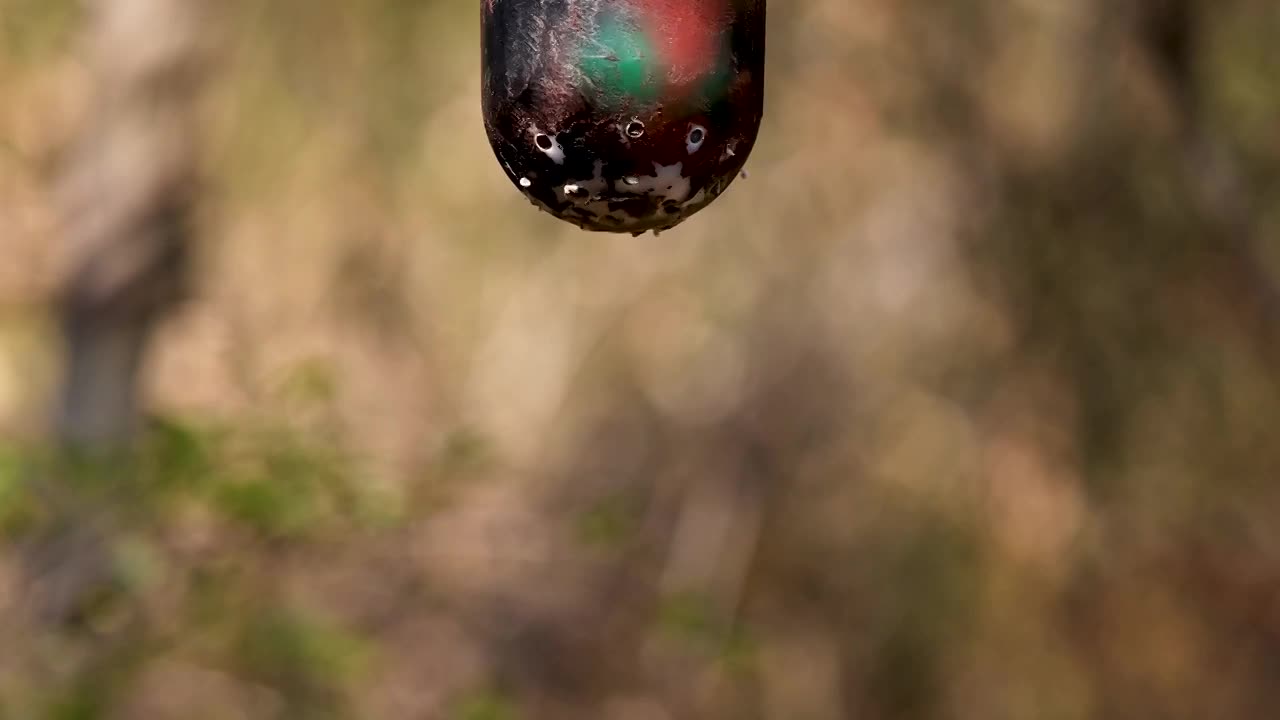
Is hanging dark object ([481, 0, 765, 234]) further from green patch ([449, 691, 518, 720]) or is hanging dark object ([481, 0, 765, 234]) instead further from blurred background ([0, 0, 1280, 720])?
green patch ([449, 691, 518, 720])

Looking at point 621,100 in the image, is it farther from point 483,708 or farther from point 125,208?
point 125,208

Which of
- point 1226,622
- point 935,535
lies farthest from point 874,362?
point 1226,622

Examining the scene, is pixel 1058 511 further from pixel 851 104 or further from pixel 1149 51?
pixel 1149 51

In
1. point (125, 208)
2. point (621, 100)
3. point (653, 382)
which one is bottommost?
point (653, 382)

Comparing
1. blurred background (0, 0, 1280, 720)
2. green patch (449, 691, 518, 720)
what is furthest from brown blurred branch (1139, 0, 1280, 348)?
green patch (449, 691, 518, 720)

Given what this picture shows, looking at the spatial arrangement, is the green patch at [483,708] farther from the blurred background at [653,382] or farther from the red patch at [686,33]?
the red patch at [686,33]

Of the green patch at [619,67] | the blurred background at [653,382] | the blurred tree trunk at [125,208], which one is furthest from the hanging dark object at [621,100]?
the blurred tree trunk at [125,208]

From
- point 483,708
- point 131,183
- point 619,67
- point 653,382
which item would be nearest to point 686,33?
point 619,67
